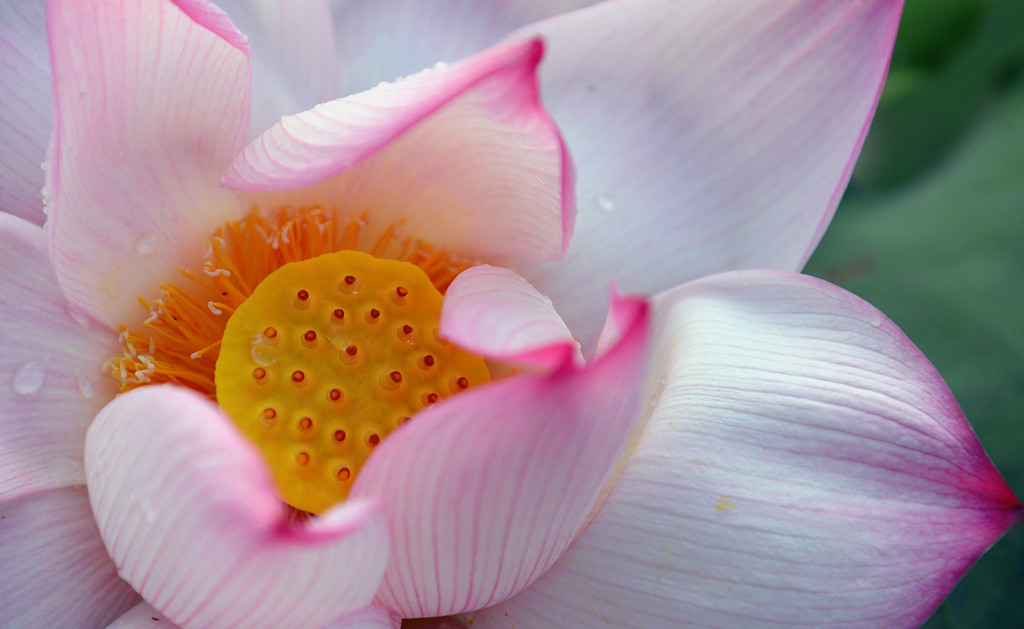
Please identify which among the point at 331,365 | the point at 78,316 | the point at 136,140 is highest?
the point at 136,140

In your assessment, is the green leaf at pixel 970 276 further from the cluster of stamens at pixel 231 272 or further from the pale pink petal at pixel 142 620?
the pale pink petal at pixel 142 620

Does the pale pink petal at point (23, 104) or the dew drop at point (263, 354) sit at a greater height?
the pale pink petal at point (23, 104)

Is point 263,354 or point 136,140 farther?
point 263,354

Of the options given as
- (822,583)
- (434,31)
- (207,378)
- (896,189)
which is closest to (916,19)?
(896,189)

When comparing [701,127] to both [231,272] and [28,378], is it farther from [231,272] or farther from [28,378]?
[28,378]

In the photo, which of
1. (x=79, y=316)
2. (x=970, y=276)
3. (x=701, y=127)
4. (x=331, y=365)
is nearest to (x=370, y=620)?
(x=331, y=365)

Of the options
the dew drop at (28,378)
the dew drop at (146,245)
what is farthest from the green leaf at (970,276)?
the dew drop at (28,378)
